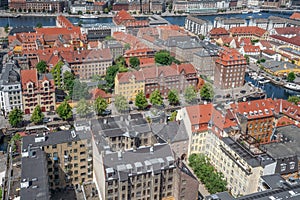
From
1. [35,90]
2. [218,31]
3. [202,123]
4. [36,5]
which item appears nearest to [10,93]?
[35,90]

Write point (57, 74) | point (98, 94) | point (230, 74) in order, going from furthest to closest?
point (230, 74), point (57, 74), point (98, 94)

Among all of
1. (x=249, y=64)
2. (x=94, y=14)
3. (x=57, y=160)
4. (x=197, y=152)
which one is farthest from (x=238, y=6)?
(x=57, y=160)

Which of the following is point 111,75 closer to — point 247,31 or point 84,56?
point 84,56

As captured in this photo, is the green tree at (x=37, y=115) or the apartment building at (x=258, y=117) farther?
the green tree at (x=37, y=115)

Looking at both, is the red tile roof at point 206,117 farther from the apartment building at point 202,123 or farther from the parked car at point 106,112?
the parked car at point 106,112

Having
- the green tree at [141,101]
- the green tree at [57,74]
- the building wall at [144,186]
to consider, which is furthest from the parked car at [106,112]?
the building wall at [144,186]

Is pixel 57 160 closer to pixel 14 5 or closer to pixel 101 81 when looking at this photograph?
pixel 101 81
